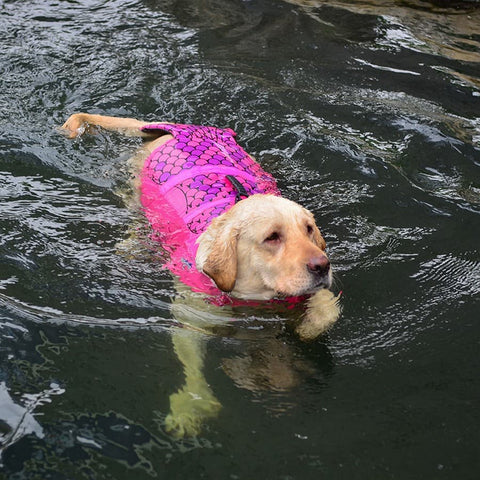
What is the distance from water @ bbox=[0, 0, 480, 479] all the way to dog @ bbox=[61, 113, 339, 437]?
10 cm

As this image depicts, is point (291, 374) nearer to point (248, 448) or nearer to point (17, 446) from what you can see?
point (248, 448)

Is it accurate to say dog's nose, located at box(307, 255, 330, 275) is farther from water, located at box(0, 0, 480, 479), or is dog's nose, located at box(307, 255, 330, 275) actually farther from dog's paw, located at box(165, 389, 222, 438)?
dog's paw, located at box(165, 389, 222, 438)

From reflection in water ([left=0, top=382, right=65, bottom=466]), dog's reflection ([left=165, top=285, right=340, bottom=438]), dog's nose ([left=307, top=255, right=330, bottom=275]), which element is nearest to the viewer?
reflection in water ([left=0, top=382, right=65, bottom=466])

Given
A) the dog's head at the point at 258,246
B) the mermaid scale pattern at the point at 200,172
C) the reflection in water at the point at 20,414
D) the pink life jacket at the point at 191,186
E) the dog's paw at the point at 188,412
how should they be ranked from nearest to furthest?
the reflection in water at the point at 20,414
the dog's paw at the point at 188,412
the dog's head at the point at 258,246
the pink life jacket at the point at 191,186
the mermaid scale pattern at the point at 200,172

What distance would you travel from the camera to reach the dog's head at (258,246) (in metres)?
4.20

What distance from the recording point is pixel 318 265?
3.95 m

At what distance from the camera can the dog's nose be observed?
156 inches

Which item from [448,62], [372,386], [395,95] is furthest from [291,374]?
[448,62]

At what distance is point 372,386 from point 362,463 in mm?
630

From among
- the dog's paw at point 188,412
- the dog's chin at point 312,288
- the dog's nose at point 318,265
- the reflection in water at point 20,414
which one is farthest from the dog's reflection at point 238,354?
the reflection in water at point 20,414

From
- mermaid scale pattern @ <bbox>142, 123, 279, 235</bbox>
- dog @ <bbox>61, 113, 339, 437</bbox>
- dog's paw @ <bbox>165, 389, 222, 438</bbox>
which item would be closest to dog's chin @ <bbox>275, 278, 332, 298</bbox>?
dog @ <bbox>61, 113, 339, 437</bbox>

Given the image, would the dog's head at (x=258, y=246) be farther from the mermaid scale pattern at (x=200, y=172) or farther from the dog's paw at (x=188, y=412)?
the dog's paw at (x=188, y=412)

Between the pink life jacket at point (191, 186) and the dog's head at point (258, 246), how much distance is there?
8.2 inches

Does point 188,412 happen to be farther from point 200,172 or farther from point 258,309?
point 200,172
